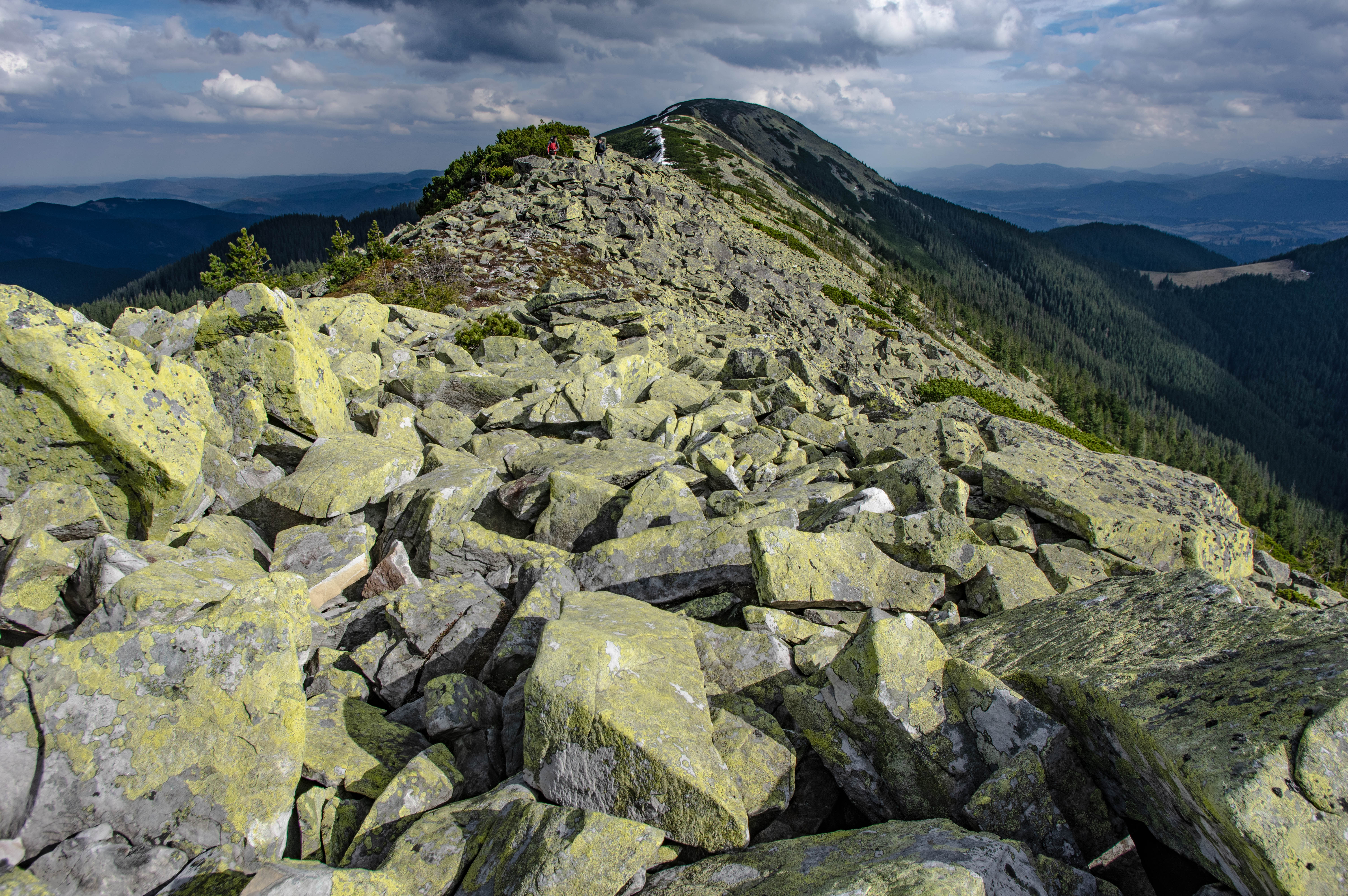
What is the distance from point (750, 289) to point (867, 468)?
33639mm

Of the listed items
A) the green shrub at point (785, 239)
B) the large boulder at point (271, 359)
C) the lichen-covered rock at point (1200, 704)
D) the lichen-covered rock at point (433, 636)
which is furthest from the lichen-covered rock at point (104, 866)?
the green shrub at point (785, 239)

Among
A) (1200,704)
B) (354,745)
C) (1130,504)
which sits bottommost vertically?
(354,745)

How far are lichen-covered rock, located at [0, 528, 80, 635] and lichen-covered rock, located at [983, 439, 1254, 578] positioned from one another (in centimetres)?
1438

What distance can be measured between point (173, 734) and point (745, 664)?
5.54 metres

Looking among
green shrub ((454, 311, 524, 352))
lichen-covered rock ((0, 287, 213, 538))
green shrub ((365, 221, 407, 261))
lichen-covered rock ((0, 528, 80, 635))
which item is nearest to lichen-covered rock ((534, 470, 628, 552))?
lichen-covered rock ((0, 287, 213, 538))

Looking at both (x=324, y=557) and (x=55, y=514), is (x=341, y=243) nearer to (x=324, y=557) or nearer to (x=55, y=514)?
(x=55, y=514)

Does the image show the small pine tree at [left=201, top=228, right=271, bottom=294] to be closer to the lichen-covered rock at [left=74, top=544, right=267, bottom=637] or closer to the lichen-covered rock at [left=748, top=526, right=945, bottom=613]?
the lichen-covered rock at [left=74, top=544, right=267, bottom=637]

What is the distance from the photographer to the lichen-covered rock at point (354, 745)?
6.04 m

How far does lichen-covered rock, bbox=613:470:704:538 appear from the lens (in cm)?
1003

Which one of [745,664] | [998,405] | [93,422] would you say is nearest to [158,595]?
[93,422]

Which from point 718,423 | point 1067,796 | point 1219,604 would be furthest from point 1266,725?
point 718,423

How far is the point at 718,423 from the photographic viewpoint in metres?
15.9

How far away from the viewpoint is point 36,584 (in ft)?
24.3

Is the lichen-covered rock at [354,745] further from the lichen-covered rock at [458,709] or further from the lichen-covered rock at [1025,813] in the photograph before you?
the lichen-covered rock at [1025,813]
